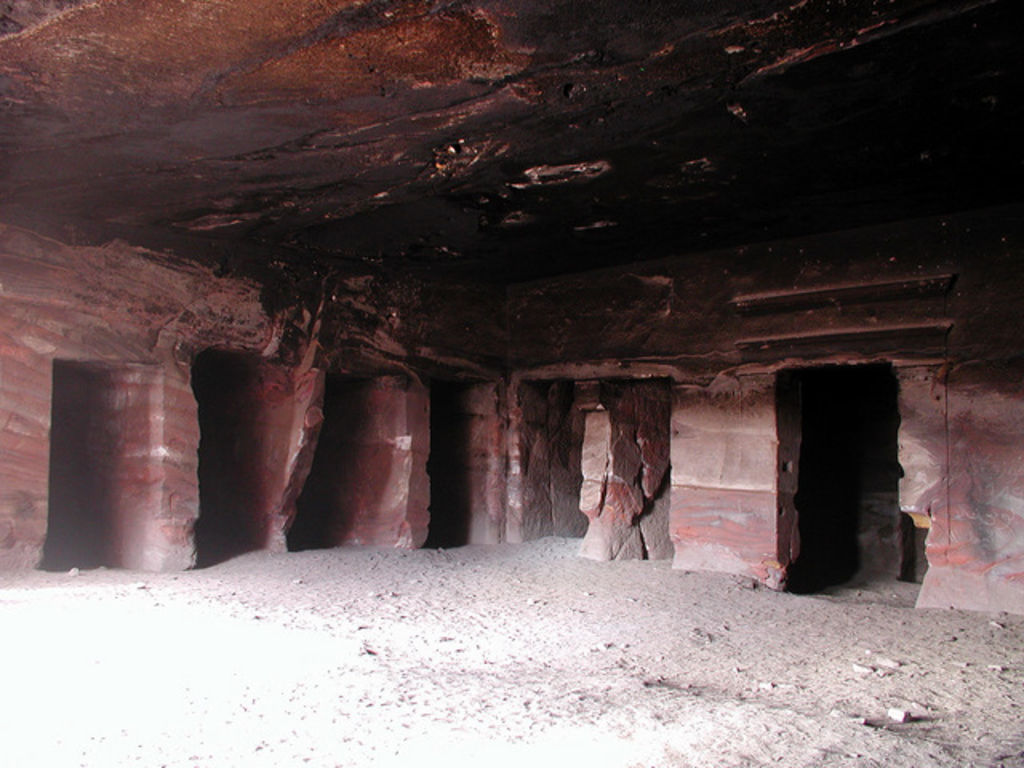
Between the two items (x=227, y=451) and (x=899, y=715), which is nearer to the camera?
(x=899, y=715)

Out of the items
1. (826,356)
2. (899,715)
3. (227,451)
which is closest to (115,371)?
(227,451)

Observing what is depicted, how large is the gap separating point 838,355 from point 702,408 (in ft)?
3.12

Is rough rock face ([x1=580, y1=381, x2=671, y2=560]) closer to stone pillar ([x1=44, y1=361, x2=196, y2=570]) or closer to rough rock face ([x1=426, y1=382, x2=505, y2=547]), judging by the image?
rough rock face ([x1=426, y1=382, x2=505, y2=547])

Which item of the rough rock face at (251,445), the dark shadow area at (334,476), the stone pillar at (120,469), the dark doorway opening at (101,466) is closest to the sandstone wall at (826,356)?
the dark shadow area at (334,476)

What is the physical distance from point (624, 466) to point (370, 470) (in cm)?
190

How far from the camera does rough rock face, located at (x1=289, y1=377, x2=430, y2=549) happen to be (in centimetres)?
609

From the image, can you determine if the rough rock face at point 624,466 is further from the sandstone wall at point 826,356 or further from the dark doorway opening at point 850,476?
the dark doorway opening at point 850,476

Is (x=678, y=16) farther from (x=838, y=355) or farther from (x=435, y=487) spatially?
(x=435, y=487)

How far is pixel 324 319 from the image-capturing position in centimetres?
561

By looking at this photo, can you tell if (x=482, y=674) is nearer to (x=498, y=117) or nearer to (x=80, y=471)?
(x=498, y=117)

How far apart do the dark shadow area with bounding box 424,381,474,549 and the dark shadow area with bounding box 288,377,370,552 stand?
2.44 ft

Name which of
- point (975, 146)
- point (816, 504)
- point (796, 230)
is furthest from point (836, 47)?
point (816, 504)

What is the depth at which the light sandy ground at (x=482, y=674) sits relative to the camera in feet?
7.74

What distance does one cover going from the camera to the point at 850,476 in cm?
650
